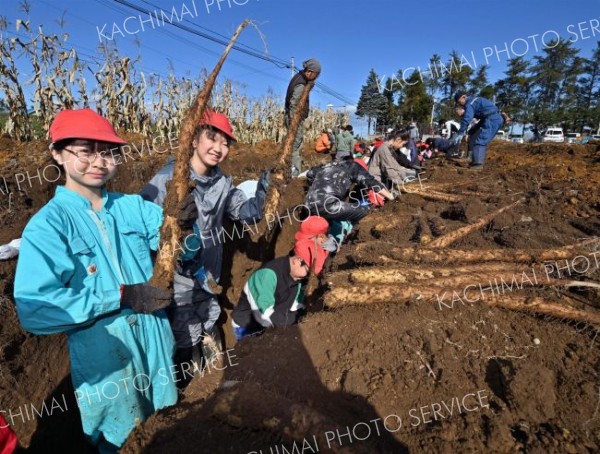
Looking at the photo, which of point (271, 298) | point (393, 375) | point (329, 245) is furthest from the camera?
point (329, 245)

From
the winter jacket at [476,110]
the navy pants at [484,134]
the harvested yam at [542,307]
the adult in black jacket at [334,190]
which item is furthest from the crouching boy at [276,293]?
the navy pants at [484,134]

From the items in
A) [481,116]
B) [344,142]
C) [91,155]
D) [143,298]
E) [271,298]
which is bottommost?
[271,298]

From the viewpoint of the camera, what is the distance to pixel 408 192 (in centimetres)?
591

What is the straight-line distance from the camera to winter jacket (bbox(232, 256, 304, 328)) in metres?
3.43

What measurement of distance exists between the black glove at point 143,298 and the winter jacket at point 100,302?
0.05 metres

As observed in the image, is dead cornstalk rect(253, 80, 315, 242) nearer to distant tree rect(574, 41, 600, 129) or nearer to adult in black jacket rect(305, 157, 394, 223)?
adult in black jacket rect(305, 157, 394, 223)

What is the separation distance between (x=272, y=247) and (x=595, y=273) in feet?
14.4

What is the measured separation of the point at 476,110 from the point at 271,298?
7.21 meters

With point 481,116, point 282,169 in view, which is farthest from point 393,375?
point 481,116

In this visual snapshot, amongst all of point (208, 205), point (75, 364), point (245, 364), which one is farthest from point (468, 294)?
point (75, 364)

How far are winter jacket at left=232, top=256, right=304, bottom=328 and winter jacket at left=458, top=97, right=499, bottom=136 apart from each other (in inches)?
249

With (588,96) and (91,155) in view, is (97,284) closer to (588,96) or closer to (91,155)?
(91,155)

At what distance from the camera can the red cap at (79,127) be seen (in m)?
1.66

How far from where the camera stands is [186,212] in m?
2.03
